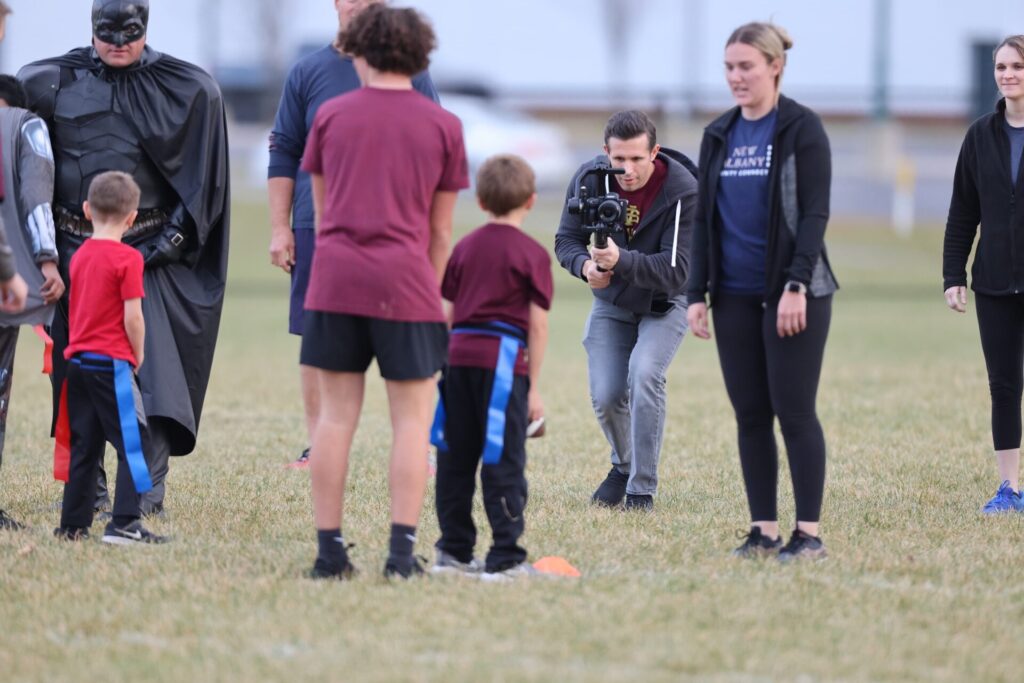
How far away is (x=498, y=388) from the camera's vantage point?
511 cm

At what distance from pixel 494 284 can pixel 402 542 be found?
3.17ft

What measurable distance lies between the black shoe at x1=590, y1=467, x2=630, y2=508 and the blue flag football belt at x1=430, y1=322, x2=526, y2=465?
1.89m

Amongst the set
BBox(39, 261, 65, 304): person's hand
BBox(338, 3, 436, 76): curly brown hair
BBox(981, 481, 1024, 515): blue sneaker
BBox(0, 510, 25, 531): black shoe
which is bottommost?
BBox(981, 481, 1024, 515): blue sneaker

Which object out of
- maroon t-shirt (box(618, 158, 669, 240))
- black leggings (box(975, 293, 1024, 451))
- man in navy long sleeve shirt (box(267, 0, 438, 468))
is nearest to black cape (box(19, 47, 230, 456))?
man in navy long sleeve shirt (box(267, 0, 438, 468))

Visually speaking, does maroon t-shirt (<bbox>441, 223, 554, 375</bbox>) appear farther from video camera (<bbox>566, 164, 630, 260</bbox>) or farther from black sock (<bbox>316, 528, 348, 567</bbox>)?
video camera (<bbox>566, 164, 630, 260</bbox>)

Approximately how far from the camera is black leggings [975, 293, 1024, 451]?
6.84 metres

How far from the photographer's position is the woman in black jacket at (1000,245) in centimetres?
670

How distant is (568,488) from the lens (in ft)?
24.4

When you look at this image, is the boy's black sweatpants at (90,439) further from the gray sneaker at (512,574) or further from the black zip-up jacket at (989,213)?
the black zip-up jacket at (989,213)

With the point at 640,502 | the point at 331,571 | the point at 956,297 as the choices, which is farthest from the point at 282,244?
the point at 956,297

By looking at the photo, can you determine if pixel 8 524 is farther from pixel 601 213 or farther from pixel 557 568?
pixel 601 213

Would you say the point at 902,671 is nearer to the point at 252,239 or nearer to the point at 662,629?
the point at 662,629

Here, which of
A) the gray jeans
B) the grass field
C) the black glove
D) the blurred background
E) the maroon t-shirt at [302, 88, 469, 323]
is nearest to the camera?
the grass field

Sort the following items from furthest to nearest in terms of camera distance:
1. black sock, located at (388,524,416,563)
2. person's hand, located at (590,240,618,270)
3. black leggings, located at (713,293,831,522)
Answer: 1. person's hand, located at (590,240,618,270)
2. black leggings, located at (713,293,831,522)
3. black sock, located at (388,524,416,563)
